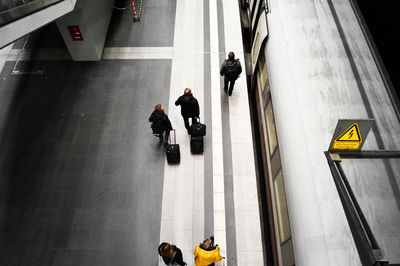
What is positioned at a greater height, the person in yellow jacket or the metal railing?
the metal railing

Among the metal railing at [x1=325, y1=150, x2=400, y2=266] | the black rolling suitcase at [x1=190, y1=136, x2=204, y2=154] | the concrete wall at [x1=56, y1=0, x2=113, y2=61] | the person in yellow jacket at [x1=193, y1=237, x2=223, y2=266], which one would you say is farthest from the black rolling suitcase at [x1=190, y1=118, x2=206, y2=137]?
the concrete wall at [x1=56, y1=0, x2=113, y2=61]

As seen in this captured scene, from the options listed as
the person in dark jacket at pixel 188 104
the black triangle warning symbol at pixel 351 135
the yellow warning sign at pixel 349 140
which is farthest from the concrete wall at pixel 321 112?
the person in dark jacket at pixel 188 104

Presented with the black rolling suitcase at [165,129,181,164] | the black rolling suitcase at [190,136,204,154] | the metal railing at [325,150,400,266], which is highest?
the black rolling suitcase at [190,136,204,154]

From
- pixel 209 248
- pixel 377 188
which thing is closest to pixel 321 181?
pixel 377 188

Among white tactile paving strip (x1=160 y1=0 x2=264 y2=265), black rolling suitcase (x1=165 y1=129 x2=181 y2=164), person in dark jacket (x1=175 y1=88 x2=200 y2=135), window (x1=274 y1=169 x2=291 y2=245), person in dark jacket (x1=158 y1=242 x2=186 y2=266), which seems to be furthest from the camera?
black rolling suitcase (x1=165 y1=129 x2=181 y2=164)

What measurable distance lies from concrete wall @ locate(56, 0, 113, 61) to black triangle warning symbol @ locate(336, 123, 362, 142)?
27.9ft

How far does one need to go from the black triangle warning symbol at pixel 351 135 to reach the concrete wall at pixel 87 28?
8.51 m

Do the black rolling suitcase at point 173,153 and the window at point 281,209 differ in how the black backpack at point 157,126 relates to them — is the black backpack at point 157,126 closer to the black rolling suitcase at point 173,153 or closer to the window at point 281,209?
the black rolling suitcase at point 173,153

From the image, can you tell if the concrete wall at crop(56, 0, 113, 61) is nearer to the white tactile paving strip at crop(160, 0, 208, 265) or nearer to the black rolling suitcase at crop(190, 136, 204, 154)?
the white tactile paving strip at crop(160, 0, 208, 265)

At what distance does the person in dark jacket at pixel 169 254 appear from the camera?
184 inches

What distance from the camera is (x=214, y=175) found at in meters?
7.20

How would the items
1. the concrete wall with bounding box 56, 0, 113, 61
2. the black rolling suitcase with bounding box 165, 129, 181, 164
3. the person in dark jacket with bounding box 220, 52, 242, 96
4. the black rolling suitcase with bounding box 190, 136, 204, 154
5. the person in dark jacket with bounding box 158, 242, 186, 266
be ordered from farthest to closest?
the concrete wall with bounding box 56, 0, 113, 61 → the person in dark jacket with bounding box 220, 52, 242, 96 → the black rolling suitcase with bounding box 190, 136, 204, 154 → the black rolling suitcase with bounding box 165, 129, 181, 164 → the person in dark jacket with bounding box 158, 242, 186, 266

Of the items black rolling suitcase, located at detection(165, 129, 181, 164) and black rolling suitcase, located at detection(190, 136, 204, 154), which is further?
black rolling suitcase, located at detection(190, 136, 204, 154)

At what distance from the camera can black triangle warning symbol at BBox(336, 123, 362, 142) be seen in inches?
111
